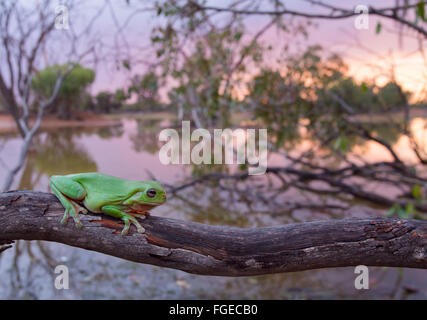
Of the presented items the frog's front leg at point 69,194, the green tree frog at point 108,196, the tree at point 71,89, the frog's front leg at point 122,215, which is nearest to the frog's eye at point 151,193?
the green tree frog at point 108,196

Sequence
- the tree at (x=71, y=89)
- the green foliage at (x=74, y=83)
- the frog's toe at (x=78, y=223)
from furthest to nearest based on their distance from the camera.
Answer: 1. the tree at (x=71, y=89)
2. the green foliage at (x=74, y=83)
3. the frog's toe at (x=78, y=223)

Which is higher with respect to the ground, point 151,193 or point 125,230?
point 151,193

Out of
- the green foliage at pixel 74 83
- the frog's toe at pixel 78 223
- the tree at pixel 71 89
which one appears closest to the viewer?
the frog's toe at pixel 78 223

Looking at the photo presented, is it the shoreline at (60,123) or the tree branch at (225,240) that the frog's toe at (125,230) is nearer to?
the tree branch at (225,240)

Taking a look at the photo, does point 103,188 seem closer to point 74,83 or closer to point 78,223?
point 78,223

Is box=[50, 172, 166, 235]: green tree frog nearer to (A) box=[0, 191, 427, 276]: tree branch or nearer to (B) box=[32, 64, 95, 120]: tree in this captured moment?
(A) box=[0, 191, 427, 276]: tree branch

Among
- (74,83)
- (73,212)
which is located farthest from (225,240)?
(74,83)
